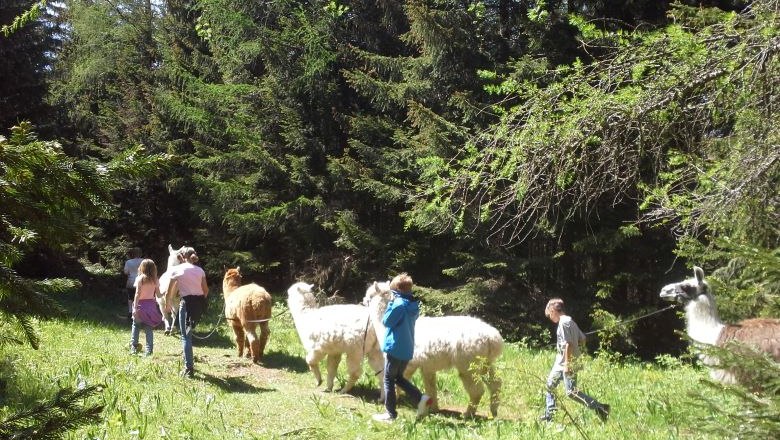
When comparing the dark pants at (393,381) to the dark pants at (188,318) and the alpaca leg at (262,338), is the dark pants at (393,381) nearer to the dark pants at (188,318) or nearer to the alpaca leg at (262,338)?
the dark pants at (188,318)

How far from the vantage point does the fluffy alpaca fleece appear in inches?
383

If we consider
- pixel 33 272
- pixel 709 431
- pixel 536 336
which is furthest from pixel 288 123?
pixel 709 431

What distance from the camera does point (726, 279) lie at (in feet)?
34.4

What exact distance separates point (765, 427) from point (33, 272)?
19.4 metres

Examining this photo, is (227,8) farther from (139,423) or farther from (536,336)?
(139,423)

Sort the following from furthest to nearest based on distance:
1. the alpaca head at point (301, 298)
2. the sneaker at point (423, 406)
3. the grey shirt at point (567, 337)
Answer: the alpaca head at point (301, 298) → the sneaker at point (423, 406) → the grey shirt at point (567, 337)

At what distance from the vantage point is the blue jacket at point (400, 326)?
7914mm

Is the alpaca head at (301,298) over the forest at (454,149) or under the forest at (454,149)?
under

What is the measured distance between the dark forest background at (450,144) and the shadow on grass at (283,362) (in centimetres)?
308

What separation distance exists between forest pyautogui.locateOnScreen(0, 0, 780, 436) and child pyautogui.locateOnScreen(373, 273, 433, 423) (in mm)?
900

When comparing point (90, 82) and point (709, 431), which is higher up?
point (90, 82)

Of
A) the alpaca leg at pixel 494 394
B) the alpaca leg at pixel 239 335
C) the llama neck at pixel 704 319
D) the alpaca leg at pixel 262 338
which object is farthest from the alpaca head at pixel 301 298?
the llama neck at pixel 704 319

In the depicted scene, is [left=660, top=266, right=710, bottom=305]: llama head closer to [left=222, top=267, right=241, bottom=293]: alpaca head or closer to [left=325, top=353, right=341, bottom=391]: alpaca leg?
[left=325, top=353, right=341, bottom=391]: alpaca leg

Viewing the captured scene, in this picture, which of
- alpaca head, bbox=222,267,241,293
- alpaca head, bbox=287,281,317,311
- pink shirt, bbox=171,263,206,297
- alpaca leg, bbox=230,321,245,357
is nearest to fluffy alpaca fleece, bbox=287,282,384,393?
alpaca head, bbox=287,281,317,311
